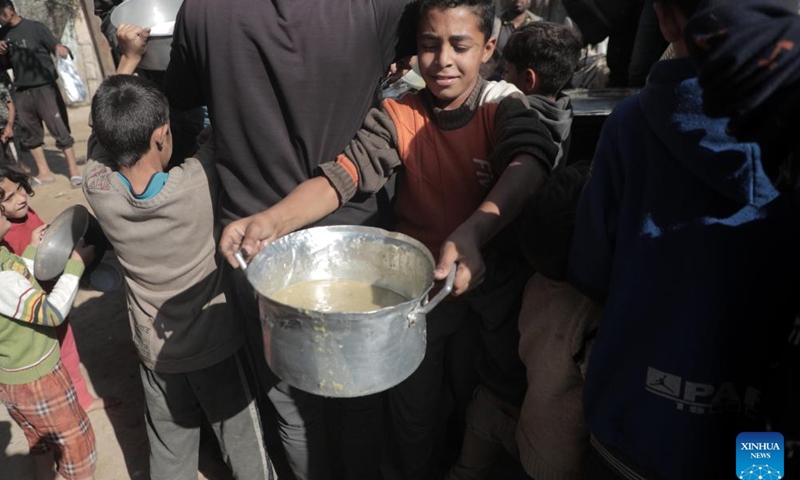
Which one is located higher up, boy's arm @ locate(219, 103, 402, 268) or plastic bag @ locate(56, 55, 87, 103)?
boy's arm @ locate(219, 103, 402, 268)

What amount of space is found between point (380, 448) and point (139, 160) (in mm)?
1573

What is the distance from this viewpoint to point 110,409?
3410mm

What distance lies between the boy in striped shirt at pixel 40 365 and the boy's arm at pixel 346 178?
115cm

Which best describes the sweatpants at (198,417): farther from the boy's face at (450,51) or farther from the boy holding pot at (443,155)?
the boy's face at (450,51)

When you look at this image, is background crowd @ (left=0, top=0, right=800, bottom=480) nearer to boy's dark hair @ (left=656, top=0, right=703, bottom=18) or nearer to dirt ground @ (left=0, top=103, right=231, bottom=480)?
boy's dark hair @ (left=656, top=0, right=703, bottom=18)

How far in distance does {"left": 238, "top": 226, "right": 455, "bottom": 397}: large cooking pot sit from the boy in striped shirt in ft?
3.95

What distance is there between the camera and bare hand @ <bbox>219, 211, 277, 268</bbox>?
69.4 inches

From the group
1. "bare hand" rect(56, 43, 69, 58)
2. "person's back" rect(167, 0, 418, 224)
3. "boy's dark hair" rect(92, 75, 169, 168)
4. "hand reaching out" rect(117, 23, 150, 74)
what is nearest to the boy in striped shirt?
"boy's dark hair" rect(92, 75, 169, 168)

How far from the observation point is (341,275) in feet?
6.30

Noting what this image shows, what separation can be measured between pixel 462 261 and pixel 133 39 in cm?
169

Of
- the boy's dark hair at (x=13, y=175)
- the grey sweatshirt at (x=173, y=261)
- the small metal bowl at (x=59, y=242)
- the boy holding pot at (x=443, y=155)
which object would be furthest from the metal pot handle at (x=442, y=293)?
the boy's dark hair at (x=13, y=175)

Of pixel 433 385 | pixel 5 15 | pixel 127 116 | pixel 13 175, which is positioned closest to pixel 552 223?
pixel 433 385


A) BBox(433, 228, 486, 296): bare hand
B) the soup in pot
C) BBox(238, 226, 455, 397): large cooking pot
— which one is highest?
BBox(433, 228, 486, 296): bare hand

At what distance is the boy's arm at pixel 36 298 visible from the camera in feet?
7.52
